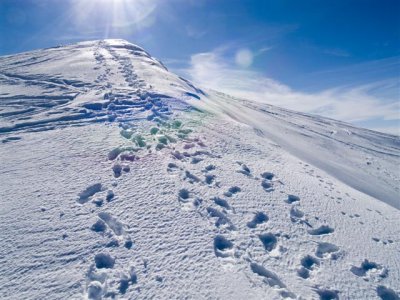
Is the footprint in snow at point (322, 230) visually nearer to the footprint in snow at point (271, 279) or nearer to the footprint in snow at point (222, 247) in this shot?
the footprint in snow at point (271, 279)

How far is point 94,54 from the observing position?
22547 mm

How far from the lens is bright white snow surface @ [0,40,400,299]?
16.0ft

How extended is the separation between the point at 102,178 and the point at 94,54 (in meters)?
17.5

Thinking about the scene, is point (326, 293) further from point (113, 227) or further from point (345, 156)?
point (345, 156)

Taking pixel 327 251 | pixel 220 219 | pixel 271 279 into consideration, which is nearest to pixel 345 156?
pixel 327 251

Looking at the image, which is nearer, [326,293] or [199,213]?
[326,293]

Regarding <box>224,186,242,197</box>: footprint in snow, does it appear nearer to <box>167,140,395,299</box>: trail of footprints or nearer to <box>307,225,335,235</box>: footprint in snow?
<box>167,140,395,299</box>: trail of footprints

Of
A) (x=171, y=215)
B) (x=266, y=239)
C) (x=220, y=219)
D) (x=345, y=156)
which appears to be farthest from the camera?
(x=345, y=156)

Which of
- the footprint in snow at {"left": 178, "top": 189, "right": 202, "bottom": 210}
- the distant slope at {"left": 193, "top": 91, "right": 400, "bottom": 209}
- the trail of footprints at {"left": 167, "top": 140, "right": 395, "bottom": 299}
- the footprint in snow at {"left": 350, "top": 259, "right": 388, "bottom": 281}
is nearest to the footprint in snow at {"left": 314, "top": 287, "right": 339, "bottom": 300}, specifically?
the trail of footprints at {"left": 167, "top": 140, "right": 395, "bottom": 299}

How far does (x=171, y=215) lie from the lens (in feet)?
20.3

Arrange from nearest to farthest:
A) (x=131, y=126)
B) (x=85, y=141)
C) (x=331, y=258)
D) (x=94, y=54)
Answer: (x=331, y=258), (x=85, y=141), (x=131, y=126), (x=94, y=54)

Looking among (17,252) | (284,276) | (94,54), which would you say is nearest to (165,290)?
(284,276)

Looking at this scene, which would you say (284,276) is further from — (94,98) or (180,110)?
(94,98)

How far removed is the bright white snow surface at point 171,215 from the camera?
4883 mm
